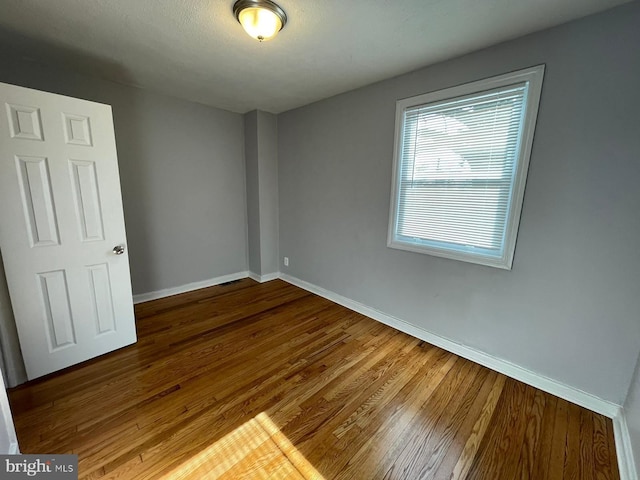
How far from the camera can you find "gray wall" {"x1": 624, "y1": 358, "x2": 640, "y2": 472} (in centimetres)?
127

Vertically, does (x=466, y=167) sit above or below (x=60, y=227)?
above

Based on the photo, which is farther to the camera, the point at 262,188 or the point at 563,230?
the point at 262,188

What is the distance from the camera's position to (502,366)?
6.56ft

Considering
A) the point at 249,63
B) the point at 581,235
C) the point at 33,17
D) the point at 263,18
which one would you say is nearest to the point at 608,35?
the point at 581,235

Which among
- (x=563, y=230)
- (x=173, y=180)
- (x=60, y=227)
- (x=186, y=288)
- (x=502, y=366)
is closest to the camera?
(x=563, y=230)

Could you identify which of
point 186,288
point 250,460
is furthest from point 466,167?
point 186,288

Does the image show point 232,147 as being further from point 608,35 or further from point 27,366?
point 608,35

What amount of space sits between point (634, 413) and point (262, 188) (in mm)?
3818

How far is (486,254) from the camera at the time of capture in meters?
2.02

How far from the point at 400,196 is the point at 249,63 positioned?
1816 millimetres

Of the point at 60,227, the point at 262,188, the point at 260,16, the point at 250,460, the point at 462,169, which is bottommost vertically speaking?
the point at 250,460

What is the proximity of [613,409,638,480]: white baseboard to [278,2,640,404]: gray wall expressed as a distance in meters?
0.12

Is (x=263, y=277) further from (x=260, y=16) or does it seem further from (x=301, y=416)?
(x=260, y=16)

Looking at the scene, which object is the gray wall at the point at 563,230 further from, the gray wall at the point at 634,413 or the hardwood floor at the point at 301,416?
the hardwood floor at the point at 301,416
